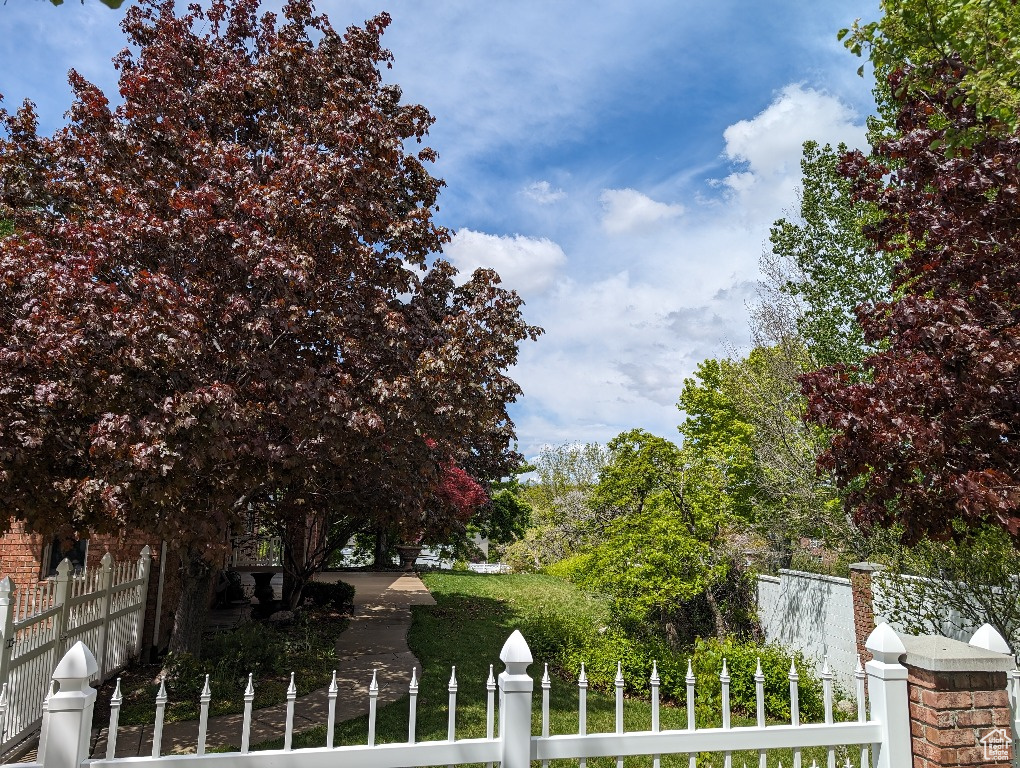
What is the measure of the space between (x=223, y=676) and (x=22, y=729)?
95.8 inches

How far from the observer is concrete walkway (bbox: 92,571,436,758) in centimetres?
653

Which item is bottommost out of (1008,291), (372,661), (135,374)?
(372,661)

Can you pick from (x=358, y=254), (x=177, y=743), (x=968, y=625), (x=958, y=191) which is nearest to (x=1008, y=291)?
(x=958, y=191)

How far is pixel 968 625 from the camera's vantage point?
6984 millimetres

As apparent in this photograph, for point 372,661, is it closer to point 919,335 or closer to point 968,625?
point 968,625

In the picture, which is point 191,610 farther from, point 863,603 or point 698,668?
point 863,603

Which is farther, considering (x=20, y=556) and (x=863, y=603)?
(x=20, y=556)

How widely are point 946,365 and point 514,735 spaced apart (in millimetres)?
3931

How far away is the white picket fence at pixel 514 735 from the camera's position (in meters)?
3.06

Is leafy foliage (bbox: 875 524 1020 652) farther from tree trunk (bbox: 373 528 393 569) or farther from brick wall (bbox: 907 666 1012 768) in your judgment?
tree trunk (bbox: 373 528 393 569)

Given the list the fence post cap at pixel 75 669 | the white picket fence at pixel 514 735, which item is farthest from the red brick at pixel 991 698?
the fence post cap at pixel 75 669

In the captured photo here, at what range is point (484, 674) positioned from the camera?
959 centimetres

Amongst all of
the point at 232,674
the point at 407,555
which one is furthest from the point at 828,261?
the point at 407,555

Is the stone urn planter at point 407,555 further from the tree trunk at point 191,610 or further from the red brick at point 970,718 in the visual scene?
the red brick at point 970,718
